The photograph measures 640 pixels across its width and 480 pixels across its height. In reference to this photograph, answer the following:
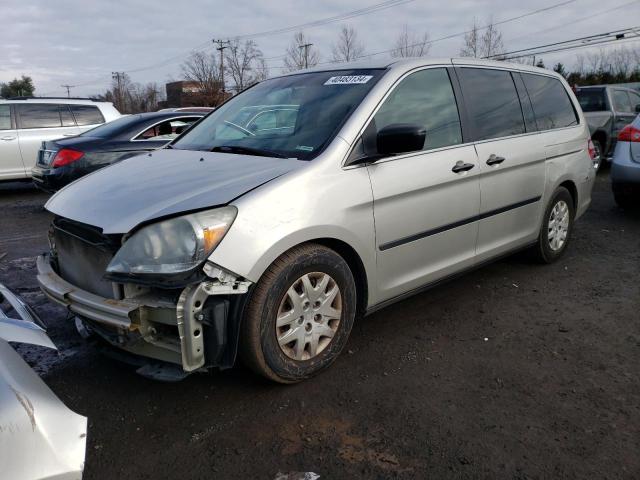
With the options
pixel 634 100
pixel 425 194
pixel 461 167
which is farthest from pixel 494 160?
pixel 634 100

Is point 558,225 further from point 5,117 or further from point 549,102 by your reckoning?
point 5,117

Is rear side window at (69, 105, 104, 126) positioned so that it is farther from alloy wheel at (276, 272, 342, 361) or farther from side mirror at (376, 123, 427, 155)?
alloy wheel at (276, 272, 342, 361)

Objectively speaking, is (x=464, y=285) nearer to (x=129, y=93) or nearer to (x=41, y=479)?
(x=41, y=479)

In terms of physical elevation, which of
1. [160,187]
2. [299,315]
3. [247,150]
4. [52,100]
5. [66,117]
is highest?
[52,100]

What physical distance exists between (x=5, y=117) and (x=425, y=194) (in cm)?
907

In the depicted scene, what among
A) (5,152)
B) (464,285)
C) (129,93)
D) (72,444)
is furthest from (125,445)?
(129,93)

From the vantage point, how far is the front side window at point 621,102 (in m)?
11.1

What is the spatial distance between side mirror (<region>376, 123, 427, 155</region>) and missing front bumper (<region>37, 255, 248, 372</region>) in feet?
3.91

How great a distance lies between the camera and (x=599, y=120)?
10.7 meters

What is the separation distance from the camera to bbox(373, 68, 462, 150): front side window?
335 cm

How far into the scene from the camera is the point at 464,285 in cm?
457

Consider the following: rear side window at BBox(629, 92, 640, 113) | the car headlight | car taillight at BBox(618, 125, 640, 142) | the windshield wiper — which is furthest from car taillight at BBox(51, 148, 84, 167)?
rear side window at BBox(629, 92, 640, 113)

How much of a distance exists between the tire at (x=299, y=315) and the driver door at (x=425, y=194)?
35 centimetres

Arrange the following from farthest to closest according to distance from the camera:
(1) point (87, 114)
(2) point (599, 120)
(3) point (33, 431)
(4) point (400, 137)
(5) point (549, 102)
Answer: (2) point (599, 120), (1) point (87, 114), (5) point (549, 102), (4) point (400, 137), (3) point (33, 431)
